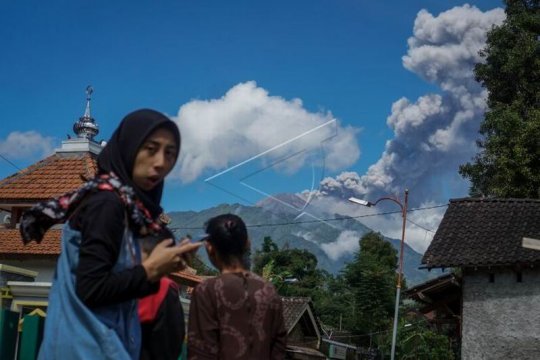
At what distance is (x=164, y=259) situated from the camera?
2277 mm

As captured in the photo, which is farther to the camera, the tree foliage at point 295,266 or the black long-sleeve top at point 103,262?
the tree foliage at point 295,266

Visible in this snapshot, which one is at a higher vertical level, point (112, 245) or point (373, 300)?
point (373, 300)

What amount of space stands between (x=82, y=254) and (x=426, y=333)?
3225 cm

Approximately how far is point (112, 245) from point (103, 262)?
0.06 metres

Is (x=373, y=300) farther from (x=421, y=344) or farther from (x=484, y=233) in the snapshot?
(x=484, y=233)

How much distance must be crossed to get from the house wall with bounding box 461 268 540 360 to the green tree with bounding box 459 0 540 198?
244 inches

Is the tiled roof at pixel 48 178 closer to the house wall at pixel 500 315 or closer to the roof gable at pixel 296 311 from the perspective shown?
the house wall at pixel 500 315

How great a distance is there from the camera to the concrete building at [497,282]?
67.7 feet

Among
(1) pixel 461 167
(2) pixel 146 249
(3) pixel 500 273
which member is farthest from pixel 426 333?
(2) pixel 146 249

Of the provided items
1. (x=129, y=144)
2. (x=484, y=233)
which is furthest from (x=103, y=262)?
(x=484, y=233)

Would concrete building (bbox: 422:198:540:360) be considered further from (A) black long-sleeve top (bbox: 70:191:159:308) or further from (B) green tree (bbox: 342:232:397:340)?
(B) green tree (bbox: 342:232:397:340)

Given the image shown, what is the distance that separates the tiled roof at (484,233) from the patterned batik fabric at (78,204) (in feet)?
62.6

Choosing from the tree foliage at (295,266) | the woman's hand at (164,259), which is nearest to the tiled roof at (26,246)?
the woman's hand at (164,259)

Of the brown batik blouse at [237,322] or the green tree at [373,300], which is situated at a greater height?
the green tree at [373,300]
